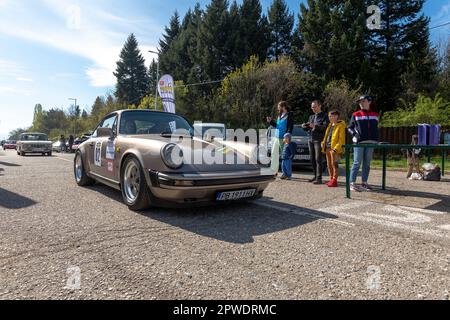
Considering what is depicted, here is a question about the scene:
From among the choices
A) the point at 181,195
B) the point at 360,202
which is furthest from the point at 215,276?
the point at 360,202

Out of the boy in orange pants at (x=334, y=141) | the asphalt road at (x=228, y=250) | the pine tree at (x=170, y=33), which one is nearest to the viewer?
the asphalt road at (x=228, y=250)

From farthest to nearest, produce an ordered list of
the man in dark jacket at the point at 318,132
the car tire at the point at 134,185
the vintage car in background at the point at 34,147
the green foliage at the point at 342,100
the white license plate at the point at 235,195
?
1. the green foliage at the point at 342,100
2. the vintage car in background at the point at 34,147
3. the man in dark jacket at the point at 318,132
4. the car tire at the point at 134,185
5. the white license plate at the point at 235,195

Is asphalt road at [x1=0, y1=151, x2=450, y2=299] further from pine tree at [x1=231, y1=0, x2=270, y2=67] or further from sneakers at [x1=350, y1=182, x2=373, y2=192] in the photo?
pine tree at [x1=231, y1=0, x2=270, y2=67]

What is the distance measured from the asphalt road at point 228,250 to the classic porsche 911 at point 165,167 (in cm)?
28

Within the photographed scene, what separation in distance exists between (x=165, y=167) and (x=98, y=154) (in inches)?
85.9

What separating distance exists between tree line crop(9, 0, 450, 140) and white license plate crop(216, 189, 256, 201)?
54.0 feet

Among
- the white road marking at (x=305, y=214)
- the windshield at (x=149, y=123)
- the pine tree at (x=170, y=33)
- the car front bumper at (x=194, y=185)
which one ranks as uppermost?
the pine tree at (x=170, y=33)

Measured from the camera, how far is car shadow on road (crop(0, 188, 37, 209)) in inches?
178

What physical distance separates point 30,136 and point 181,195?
2266 cm

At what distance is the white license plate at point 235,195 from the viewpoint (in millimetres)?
3853

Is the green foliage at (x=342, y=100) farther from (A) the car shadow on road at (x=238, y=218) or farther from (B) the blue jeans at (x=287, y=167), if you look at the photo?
(A) the car shadow on road at (x=238, y=218)

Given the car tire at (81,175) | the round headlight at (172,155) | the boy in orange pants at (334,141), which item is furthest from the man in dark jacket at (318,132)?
the car tire at (81,175)

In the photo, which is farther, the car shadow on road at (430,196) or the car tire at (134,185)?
the car shadow on road at (430,196)

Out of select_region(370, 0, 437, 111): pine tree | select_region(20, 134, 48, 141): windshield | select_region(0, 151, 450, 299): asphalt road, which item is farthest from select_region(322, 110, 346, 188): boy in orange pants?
select_region(370, 0, 437, 111): pine tree
